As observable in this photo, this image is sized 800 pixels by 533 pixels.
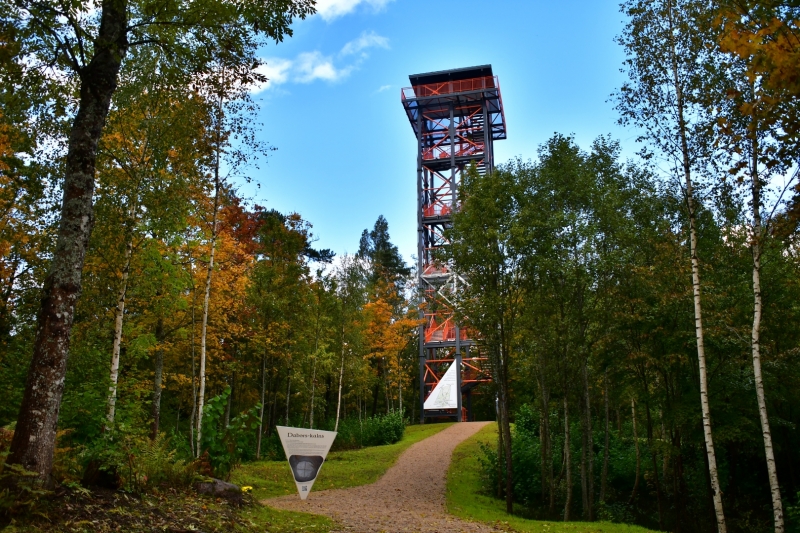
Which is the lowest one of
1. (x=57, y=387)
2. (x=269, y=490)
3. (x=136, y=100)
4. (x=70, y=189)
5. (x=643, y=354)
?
(x=269, y=490)

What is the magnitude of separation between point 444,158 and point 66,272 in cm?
3231

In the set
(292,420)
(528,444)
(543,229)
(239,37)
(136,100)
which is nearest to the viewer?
(239,37)

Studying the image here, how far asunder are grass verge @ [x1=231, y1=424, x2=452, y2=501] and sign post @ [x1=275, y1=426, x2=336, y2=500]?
86.9 inches

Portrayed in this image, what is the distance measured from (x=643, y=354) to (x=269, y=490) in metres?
8.86

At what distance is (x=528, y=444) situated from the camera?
65.0ft

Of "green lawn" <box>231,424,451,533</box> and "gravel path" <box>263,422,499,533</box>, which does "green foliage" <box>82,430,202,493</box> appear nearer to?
"green lawn" <box>231,424,451,533</box>

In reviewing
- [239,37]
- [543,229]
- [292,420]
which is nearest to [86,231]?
[239,37]

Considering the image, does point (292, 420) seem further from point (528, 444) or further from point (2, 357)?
point (2, 357)

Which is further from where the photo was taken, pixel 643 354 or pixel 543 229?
pixel 543 229

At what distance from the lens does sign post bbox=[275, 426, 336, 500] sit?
956 cm

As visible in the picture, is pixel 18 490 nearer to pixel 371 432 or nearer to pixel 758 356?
pixel 758 356

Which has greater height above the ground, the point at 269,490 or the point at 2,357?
the point at 2,357

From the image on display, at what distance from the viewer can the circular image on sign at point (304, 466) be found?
31.8 ft

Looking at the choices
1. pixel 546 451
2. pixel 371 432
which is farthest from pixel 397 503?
pixel 371 432
